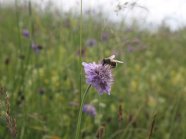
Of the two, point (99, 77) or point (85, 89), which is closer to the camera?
point (99, 77)

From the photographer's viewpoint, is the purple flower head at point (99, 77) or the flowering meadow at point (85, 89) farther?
the flowering meadow at point (85, 89)

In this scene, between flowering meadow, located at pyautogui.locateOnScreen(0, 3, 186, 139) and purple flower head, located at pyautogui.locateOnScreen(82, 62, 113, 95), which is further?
flowering meadow, located at pyautogui.locateOnScreen(0, 3, 186, 139)

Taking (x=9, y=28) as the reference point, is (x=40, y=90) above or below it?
below

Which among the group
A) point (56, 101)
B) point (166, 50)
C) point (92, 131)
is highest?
point (166, 50)

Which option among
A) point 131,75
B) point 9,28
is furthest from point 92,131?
point 9,28

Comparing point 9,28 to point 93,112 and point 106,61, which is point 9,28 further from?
point 106,61
